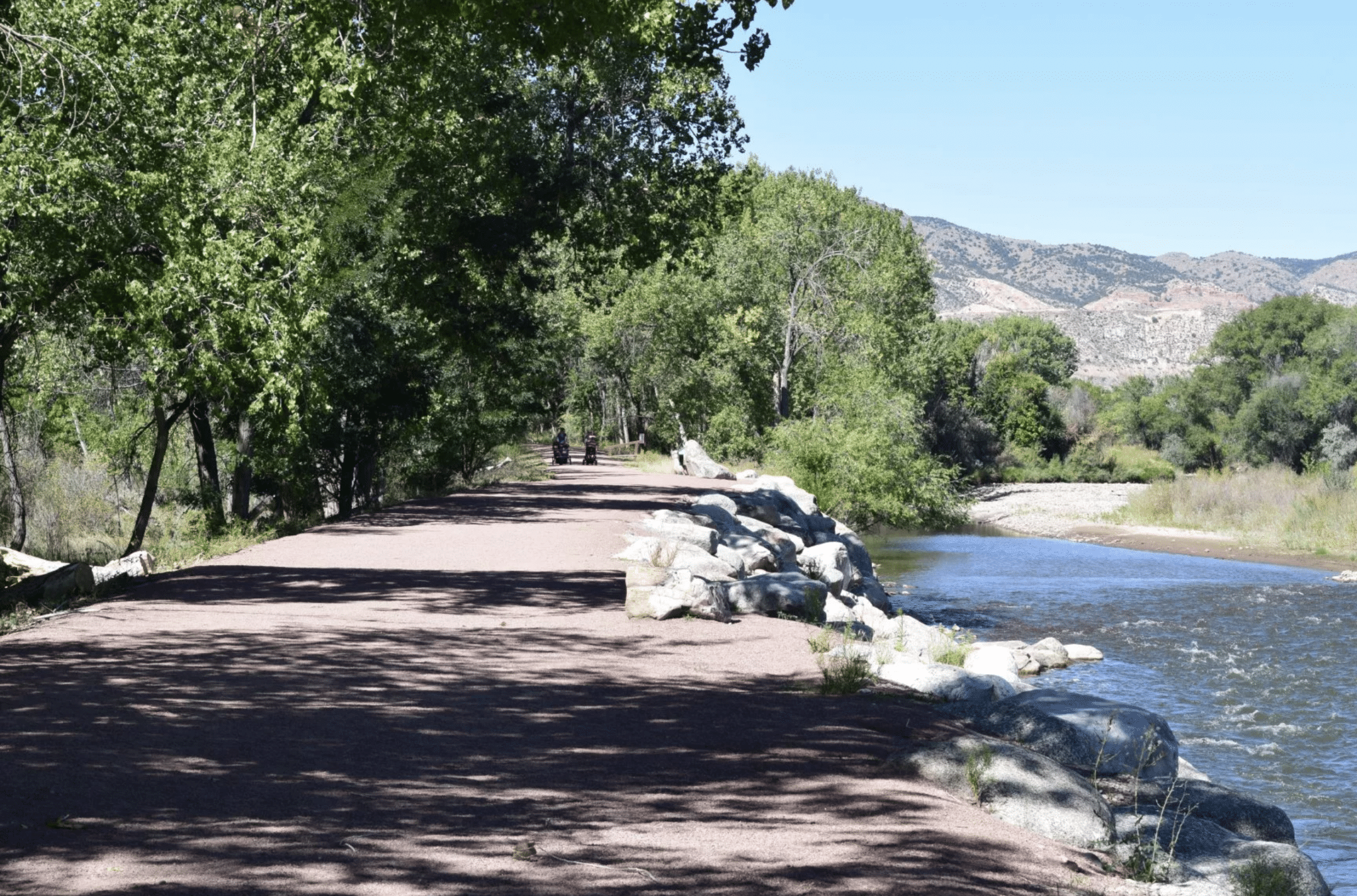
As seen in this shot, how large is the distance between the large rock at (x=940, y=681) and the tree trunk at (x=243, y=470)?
15595 mm

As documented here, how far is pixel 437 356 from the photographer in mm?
26094

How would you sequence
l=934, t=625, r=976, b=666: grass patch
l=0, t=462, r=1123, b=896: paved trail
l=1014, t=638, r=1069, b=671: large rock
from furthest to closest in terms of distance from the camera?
l=1014, t=638, r=1069, b=671: large rock
l=934, t=625, r=976, b=666: grass patch
l=0, t=462, r=1123, b=896: paved trail

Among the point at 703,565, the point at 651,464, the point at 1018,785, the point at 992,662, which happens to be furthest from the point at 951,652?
the point at 651,464

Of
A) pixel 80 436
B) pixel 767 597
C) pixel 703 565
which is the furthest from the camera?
pixel 80 436

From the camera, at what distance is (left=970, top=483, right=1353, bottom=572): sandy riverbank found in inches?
1511

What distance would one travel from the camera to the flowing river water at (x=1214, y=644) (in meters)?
12.7

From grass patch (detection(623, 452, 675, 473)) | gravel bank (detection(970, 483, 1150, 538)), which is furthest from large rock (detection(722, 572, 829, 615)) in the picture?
gravel bank (detection(970, 483, 1150, 538))

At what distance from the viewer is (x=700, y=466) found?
127 feet

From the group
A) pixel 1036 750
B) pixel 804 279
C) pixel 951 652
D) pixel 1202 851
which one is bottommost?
pixel 951 652

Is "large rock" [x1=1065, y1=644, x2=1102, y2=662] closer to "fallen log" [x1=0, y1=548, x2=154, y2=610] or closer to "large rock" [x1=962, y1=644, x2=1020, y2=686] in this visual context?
"large rock" [x1=962, y1=644, x2=1020, y2=686]

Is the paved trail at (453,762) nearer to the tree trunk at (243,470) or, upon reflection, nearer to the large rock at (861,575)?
the large rock at (861,575)

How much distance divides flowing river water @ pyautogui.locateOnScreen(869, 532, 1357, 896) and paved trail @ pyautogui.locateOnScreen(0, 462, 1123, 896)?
4.99 meters

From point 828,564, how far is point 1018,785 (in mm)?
13148

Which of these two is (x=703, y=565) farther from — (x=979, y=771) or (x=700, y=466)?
(x=700, y=466)
